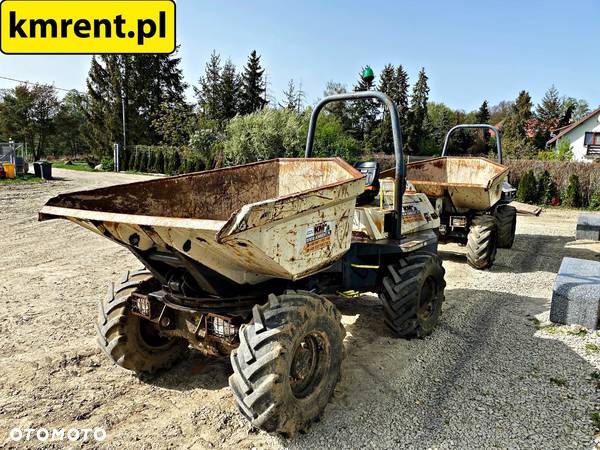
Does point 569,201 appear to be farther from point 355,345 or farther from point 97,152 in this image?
point 97,152

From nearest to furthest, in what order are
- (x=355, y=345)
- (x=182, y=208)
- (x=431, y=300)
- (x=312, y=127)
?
(x=182, y=208) < (x=355, y=345) < (x=431, y=300) < (x=312, y=127)

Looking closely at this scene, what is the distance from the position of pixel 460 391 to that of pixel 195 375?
2.11m

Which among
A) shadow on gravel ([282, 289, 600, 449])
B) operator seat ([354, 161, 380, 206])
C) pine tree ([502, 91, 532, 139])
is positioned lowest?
shadow on gravel ([282, 289, 600, 449])

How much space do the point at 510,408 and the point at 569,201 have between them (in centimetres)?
1682

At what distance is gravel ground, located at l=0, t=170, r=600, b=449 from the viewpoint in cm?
310

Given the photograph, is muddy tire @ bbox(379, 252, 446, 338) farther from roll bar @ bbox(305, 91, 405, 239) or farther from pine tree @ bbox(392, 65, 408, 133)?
pine tree @ bbox(392, 65, 408, 133)

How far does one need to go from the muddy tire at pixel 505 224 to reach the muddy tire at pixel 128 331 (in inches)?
302

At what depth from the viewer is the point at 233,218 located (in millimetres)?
2301

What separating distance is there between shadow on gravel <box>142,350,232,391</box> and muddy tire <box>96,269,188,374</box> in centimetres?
11

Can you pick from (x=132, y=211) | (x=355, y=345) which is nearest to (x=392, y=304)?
(x=355, y=345)

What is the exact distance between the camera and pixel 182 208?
3.89 meters

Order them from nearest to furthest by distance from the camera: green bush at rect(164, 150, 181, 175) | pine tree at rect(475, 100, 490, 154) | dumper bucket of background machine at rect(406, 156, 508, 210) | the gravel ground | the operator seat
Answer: the gravel ground → the operator seat → dumper bucket of background machine at rect(406, 156, 508, 210) → green bush at rect(164, 150, 181, 175) → pine tree at rect(475, 100, 490, 154)

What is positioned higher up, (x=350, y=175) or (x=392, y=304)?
(x=350, y=175)
